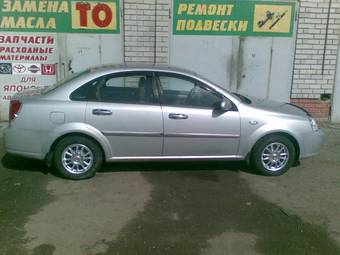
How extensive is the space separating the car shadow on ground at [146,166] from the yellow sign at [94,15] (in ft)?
10.6

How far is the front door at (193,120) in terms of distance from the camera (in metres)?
5.73

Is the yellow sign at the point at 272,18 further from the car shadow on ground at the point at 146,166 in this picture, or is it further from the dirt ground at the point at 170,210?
the car shadow on ground at the point at 146,166

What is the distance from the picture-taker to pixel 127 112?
18.5 ft

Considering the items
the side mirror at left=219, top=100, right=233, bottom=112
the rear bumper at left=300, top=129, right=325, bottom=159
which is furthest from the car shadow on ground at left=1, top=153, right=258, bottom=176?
the side mirror at left=219, top=100, right=233, bottom=112

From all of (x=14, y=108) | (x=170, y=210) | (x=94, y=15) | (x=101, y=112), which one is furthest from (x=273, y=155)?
(x=94, y=15)

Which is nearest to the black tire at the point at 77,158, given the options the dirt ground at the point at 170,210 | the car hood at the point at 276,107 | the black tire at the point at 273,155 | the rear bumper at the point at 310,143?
the dirt ground at the point at 170,210

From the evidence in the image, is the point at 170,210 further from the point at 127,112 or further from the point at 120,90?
the point at 120,90

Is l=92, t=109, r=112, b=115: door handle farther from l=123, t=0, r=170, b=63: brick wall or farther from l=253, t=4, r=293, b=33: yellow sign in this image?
l=253, t=4, r=293, b=33: yellow sign

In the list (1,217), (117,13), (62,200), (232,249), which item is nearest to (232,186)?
(232,249)

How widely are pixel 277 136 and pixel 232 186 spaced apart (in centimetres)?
98

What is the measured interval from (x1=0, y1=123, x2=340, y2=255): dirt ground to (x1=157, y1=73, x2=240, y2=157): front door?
47cm

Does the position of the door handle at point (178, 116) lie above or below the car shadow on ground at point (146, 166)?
above

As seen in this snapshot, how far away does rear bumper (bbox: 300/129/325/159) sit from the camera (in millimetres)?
6098

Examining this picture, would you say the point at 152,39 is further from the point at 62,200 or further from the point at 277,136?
the point at 62,200
